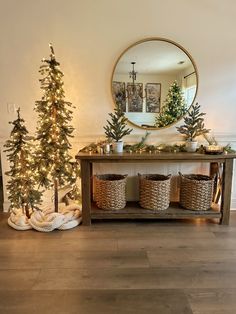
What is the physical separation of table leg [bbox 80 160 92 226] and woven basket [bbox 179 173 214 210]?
990 millimetres

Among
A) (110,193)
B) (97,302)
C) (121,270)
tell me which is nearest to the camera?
(97,302)

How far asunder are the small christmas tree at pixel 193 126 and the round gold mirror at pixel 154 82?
0.13 meters

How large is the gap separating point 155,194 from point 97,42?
1709 millimetres

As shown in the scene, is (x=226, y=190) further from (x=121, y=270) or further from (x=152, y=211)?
(x=121, y=270)

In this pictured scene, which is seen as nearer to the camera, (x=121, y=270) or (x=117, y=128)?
(x=121, y=270)

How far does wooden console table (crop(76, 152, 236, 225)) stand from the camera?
2539 millimetres

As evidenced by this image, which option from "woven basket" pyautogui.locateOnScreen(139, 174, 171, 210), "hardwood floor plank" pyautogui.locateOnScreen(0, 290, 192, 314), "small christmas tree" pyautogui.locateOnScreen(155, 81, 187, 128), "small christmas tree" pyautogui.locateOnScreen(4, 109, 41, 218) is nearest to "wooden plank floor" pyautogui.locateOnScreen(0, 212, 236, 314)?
"hardwood floor plank" pyautogui.locateOnScreen(0, 290, 192, 314)

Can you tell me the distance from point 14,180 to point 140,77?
66.4 inches

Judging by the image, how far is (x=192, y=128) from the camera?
2811mm

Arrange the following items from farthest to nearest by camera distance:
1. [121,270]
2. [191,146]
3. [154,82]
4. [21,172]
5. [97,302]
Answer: [154,82] → [191,146] → [21,172] → [121,270] → [97,302]

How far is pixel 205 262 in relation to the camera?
6.61ft

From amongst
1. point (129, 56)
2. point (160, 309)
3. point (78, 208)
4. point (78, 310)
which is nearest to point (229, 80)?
point (129, 56)

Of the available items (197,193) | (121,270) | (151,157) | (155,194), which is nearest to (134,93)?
(151,157)

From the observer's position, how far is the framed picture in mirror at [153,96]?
2884mm
